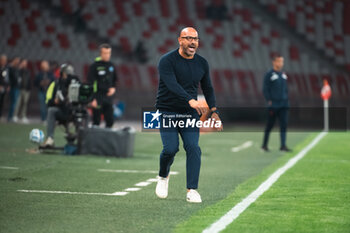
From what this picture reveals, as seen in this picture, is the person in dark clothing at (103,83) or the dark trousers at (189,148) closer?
the dark trousers at (189,148)

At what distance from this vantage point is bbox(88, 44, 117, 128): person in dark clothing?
14164 millimetres

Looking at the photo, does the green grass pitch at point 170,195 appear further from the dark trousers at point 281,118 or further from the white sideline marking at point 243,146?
the white sideline marking at point 243,146

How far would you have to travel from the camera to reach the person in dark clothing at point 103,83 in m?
14.2

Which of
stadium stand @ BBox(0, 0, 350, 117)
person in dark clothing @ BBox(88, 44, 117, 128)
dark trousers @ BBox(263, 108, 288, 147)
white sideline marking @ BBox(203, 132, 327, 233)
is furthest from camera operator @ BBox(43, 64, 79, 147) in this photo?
stadium stand @ BBox(0, 0, 350, 117)

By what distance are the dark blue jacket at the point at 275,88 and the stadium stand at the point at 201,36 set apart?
14656mm

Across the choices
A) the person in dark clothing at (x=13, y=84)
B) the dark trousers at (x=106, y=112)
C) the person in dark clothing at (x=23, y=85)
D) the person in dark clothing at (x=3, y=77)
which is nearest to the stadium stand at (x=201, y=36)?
the person in dark clothing at (x=23, y=85)

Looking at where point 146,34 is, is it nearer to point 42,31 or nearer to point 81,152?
point 42,31

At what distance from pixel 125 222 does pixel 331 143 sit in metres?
13.0

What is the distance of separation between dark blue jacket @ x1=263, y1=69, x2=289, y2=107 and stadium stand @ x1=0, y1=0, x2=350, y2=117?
14.7m

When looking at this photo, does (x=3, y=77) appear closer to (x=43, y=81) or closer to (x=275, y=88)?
(x=43, y=81)

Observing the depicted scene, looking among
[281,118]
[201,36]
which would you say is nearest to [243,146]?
[281,118]

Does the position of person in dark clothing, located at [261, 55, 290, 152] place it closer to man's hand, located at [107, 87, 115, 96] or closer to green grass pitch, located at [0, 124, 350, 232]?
green grass pitch, located at [0, 124, 350, 232]

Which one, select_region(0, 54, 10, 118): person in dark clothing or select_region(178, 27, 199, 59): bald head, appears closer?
select_region(178, 27, 199, 59): bald head

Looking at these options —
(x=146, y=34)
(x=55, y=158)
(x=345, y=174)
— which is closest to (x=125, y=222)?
(x=345, y=174)
